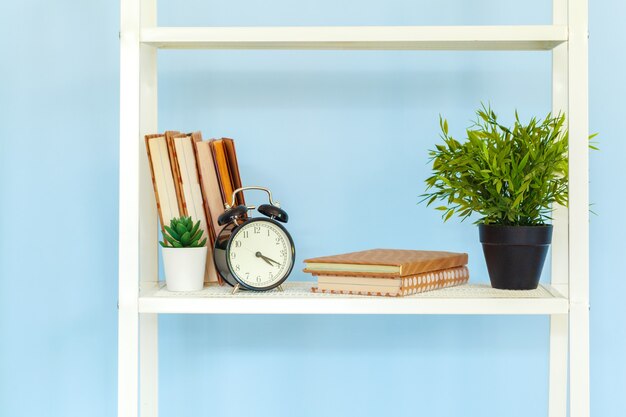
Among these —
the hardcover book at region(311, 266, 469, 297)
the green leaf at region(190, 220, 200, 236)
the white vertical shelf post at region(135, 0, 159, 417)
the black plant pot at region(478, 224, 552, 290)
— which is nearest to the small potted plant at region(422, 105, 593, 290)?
the black plant pot at region(478, 224, 552, 290)

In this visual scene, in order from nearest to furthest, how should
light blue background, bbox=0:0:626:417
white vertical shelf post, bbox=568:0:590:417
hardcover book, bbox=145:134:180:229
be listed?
white vertical shelf post, bbox=568:0:590:417 < hardcover book, bbox=145:134:180:229 < light blue background, bbox=0:0:626:417

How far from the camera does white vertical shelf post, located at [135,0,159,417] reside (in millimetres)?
1371

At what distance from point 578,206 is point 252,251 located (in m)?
0.54

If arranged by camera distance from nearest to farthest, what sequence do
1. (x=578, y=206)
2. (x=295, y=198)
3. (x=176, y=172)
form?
(x=578, y=206) < (x=176, y=172) < (x=295, y=198)

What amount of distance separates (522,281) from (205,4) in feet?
2.92

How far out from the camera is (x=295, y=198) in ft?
5.41

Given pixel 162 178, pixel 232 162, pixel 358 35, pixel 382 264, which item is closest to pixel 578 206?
pixel 382 264

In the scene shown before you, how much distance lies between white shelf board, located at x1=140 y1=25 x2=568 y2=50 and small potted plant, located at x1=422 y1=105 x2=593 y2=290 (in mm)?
145

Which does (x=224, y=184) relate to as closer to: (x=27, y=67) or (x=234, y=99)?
(x=234, y=99)

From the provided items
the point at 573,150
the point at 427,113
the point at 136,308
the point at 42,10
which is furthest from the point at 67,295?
the point at 573,150

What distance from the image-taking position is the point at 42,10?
1.68 m

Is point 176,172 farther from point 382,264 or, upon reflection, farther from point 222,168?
point 382,264

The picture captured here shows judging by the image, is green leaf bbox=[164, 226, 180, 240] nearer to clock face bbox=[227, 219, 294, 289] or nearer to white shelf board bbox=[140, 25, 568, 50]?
clock face bbox=[227, 219, 294, 289]

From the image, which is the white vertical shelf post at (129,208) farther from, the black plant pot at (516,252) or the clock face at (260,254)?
the black plant pot at (516,252)
